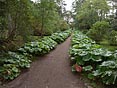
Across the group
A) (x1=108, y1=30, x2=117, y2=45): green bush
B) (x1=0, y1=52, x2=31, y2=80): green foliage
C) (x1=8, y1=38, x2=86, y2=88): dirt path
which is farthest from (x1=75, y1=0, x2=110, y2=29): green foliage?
(x1=0, y1=52, x2=31, y2=80): green foliage

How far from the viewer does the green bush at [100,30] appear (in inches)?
739

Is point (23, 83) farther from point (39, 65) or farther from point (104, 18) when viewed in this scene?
point (104, 18)

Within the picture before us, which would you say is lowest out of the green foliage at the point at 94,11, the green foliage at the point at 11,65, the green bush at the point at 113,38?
the green bush at the point at 113,38

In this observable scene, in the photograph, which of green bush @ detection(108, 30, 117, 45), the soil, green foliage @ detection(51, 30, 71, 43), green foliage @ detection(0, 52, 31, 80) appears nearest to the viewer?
the soil

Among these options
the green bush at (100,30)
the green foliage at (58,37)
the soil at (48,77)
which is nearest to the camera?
the soil at (48,77)

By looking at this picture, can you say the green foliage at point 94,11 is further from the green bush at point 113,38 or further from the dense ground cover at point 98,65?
the dense ground cover at point 98,65

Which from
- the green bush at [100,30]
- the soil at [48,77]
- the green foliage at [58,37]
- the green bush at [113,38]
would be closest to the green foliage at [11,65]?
the soil at [48,77]

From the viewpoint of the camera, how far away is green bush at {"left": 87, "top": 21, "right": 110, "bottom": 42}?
18781 mm

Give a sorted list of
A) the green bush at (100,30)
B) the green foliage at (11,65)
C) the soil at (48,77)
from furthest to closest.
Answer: the green bush at (100,30) < the green foliage at (11,65) < the soil at (48,77)

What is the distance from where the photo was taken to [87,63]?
25.3 feet

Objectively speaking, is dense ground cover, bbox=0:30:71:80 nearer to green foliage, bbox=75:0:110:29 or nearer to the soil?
the soil

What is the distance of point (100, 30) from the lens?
1884 cm

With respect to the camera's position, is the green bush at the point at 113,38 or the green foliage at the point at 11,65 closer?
the green foliage at the point at 11,65

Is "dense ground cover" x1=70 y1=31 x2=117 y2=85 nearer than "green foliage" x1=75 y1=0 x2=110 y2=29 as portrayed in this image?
Yes
